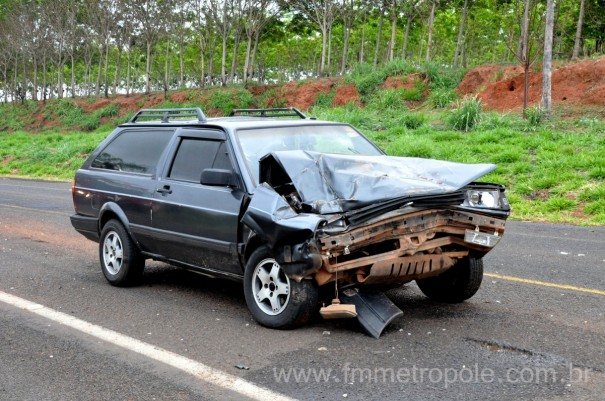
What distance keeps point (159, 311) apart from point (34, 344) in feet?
4.02

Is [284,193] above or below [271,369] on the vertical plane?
above

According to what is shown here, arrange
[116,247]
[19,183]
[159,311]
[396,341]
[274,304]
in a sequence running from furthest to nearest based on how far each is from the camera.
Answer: [19,183]
[116,247]
[159,311]
[274,304]
[396,341]

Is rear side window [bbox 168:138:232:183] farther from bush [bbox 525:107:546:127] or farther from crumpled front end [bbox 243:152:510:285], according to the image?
bush [bbox 525:107:546:127]

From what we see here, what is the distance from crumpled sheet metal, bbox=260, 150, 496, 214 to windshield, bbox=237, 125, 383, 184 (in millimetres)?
521

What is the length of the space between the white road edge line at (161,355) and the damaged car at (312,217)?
0.90 m

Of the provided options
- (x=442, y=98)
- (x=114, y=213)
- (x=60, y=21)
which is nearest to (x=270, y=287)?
(x=114, y=213)

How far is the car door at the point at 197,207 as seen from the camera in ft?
19.2

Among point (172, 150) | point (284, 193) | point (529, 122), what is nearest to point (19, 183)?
point (529, 122)

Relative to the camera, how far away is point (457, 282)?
20.1 feet

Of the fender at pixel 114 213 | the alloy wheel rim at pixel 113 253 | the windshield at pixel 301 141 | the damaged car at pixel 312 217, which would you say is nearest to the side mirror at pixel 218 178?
the damaged car at pixel 312 217

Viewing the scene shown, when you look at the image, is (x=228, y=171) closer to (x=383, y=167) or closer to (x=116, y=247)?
(x=383, y=167)

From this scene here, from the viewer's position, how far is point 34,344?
208 inches

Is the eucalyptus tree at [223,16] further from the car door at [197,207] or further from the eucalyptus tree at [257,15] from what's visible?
the car door at [197,207]

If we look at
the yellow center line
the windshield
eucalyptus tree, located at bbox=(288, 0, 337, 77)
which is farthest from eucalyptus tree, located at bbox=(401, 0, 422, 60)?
the windshield
